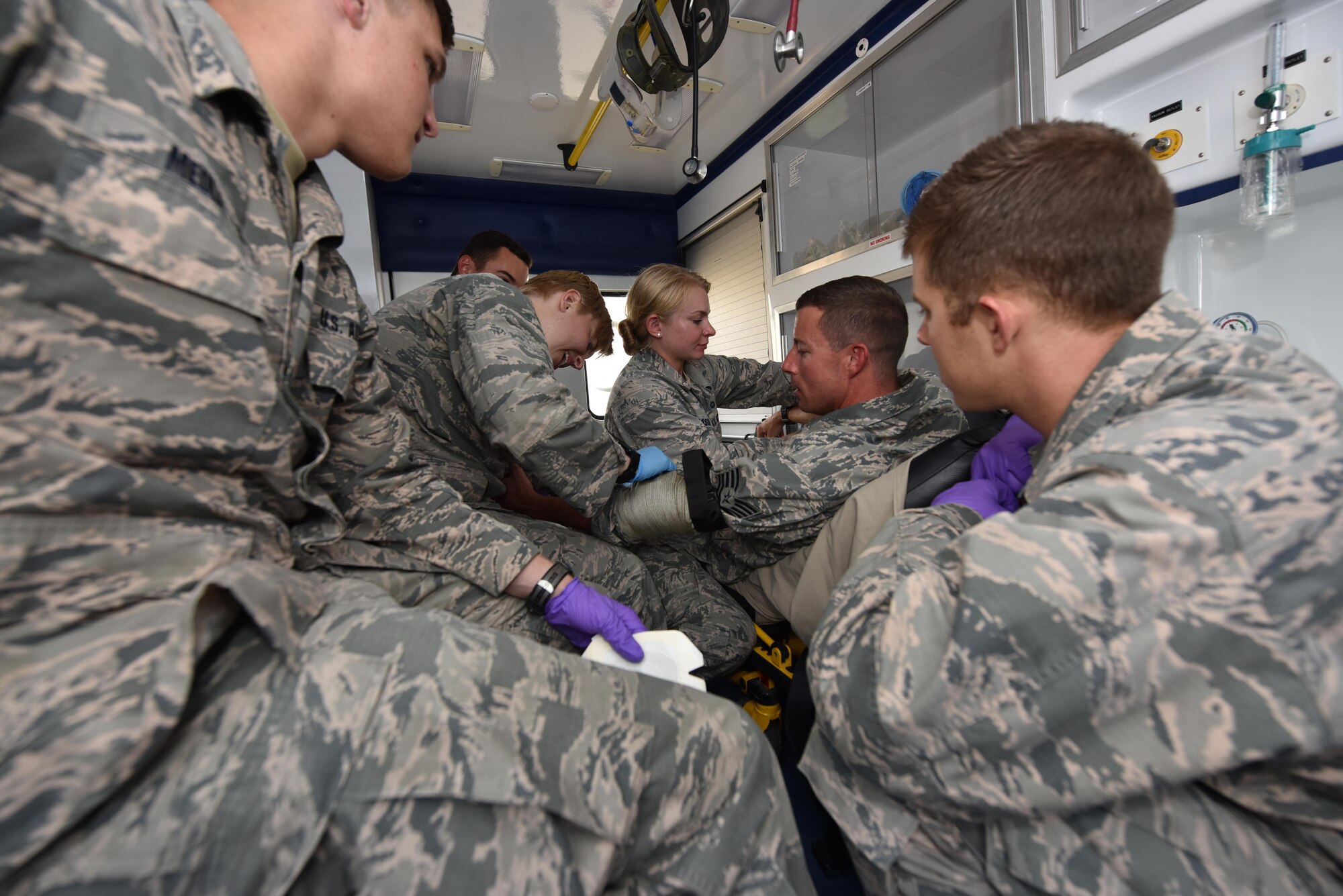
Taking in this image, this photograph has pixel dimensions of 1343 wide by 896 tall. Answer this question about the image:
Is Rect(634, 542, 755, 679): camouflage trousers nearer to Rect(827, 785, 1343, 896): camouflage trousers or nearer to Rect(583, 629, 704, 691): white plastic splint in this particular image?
Rect(583, 629, 704, 691): white plastic splint

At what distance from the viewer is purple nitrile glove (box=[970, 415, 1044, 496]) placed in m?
1.13

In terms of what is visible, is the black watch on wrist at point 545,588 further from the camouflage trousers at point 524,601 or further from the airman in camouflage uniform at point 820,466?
the airman in camouflage uniform at point 820,466

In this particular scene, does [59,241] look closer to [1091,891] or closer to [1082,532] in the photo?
[1082,532]

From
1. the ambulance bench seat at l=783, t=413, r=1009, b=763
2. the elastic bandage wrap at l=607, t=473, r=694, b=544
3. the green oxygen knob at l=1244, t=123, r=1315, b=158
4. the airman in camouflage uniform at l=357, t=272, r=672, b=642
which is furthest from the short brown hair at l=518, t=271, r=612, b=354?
the green oxygen knob at l=1244, t=123, r=1315, b=158

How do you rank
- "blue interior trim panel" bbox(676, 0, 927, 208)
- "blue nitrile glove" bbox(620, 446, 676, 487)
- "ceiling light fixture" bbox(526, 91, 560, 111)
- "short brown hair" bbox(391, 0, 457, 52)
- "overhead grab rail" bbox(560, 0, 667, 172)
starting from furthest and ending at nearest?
"overhead grab rail" bbox(560, 0, 667, 172) → "ceiling light fixture" bbox(526, 91, 560, 111) → "blue interior trim panel" bbox(676, 0, 927, 208) → "blue nitrile glove" bbox(620, 446, 676, 487) → "short brown hair" bbox(391, 0, 457, 52)

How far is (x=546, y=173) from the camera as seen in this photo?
4.11 m

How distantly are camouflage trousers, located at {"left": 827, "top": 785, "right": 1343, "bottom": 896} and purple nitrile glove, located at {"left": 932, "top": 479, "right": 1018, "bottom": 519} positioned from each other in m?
0.46

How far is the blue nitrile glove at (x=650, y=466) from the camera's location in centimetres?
162

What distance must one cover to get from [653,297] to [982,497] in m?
1.72

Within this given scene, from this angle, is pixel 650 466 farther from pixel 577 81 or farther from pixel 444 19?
pixel 577 81

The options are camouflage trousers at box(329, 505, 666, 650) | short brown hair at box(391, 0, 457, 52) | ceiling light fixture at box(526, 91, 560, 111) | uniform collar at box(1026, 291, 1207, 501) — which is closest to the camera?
uniform collar at box(1026, 291, 1207, 501)

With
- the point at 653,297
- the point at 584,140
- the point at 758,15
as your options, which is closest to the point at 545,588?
the point at 653,297

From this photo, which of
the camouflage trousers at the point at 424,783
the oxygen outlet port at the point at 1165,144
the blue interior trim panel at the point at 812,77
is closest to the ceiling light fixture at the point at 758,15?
the blue interior trim panel at the point at 812,77

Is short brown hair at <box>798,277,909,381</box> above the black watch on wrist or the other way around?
above
